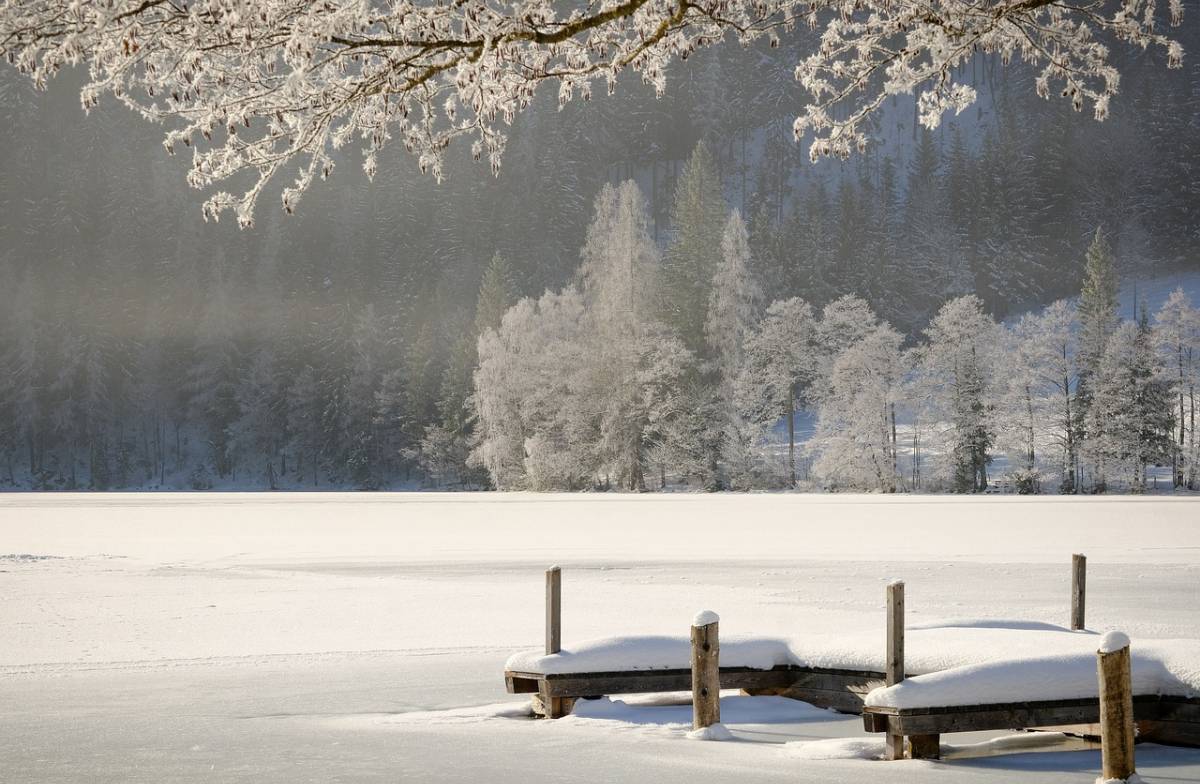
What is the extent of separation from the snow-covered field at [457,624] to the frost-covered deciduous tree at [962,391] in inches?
994

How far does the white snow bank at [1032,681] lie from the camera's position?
26.3 feet

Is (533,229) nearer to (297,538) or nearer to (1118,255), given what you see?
(1118,255)

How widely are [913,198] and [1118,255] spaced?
1787cm

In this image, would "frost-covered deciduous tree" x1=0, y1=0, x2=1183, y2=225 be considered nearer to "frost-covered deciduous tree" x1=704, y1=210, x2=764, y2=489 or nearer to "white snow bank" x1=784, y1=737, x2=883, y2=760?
"white snow bank" x1=784, y1=737, x2=883, y2=760

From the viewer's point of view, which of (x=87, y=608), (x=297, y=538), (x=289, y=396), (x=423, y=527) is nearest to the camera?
(x=87, y=608)

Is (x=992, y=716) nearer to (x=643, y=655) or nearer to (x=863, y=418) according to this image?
(x=643, y=655)

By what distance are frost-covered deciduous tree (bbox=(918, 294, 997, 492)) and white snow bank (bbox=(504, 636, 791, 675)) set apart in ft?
169

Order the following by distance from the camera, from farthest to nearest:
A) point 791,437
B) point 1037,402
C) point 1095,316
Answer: point 791,437 → point 1095,316 → point 1037,402

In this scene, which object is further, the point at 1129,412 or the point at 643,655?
the point at 1129,412

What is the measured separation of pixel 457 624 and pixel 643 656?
5304 mm

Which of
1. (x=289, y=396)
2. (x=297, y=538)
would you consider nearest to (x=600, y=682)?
(x=297, y=538)

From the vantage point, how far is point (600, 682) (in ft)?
32.1

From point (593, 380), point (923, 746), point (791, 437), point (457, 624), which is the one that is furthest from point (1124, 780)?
point (791, 437)

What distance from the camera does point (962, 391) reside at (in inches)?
2393
